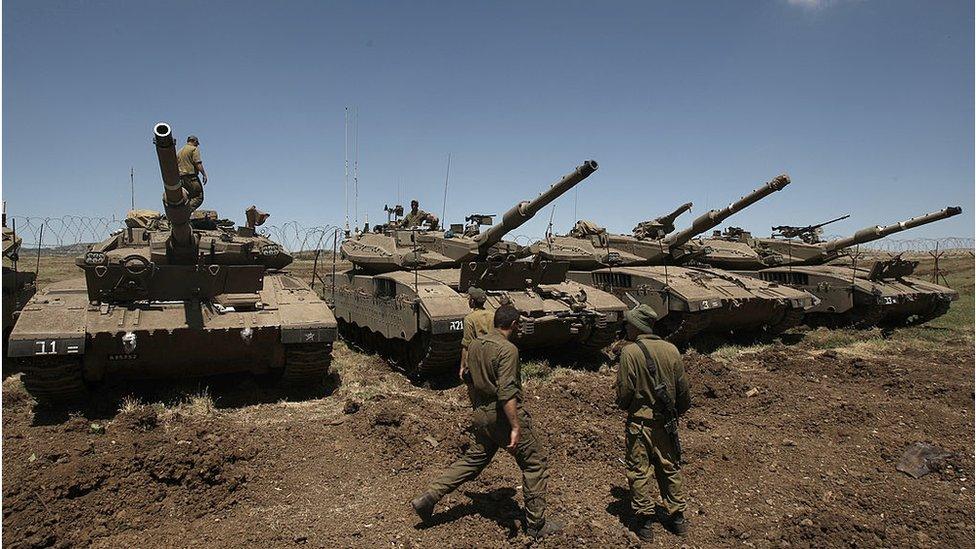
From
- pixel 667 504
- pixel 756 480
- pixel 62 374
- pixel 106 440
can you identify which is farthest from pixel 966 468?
pixel 62 374

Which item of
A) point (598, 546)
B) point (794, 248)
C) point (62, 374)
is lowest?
point (598, 546)

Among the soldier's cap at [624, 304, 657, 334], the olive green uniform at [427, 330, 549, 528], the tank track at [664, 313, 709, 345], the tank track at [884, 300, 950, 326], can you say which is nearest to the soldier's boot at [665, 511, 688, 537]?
the olive green uniform at [427, 330, 549, 528]

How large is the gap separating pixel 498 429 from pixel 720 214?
1137 cm

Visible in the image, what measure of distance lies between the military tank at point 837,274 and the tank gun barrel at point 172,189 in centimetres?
1176

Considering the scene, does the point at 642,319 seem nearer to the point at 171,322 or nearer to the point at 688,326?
the point at 171,322

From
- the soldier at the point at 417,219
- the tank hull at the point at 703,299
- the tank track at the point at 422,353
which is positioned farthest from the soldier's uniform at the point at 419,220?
the tank hull at the point at 703,299

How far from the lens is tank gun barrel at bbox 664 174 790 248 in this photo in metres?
12.7

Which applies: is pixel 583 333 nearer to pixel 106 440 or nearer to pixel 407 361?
pixel 407 361

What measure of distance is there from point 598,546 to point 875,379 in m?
7.18

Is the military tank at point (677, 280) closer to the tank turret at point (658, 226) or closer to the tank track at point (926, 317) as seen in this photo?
the tank turret at point (658, 226)

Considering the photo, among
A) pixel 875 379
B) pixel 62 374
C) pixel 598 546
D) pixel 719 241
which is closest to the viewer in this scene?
pixel 598 546

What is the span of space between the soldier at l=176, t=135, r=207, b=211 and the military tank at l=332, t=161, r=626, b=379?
3.26 meters

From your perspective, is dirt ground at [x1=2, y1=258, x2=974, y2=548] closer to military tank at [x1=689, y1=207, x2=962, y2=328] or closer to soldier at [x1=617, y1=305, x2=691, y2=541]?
soldier at [x1=617, y1=305, x2=691, y2=541]

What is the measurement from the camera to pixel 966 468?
5520 mm
